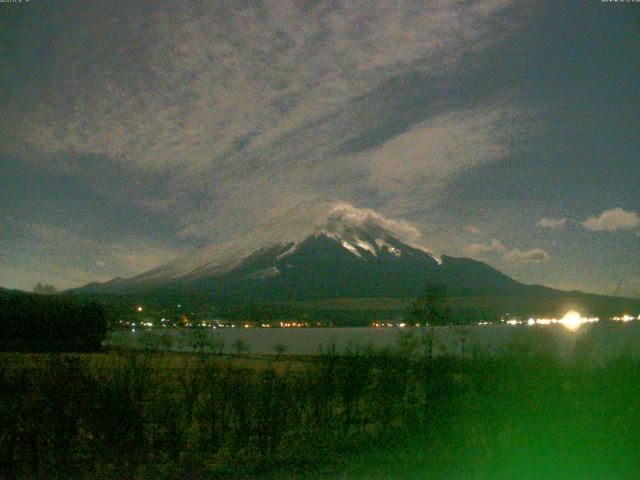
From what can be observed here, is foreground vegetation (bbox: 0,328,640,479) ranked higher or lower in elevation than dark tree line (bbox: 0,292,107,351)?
lower

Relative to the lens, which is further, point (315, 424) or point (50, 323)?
point (50, 323)

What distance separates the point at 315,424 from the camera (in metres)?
12.3

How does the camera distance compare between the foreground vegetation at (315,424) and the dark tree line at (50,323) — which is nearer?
the foreground vegetation at (315,424)

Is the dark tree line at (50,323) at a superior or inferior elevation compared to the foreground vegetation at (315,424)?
superior

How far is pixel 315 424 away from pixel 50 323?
29035 millimetres

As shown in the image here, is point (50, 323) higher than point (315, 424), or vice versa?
point (50, 323)

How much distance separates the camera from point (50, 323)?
37156 millimetres

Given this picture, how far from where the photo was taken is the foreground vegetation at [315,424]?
29.1ft

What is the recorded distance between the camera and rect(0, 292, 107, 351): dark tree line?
3550 centimetres

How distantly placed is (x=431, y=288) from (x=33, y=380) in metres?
35.6

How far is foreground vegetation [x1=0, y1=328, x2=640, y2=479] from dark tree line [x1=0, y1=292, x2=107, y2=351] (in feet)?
81.2

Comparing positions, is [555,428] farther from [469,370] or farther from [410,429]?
[469,370]

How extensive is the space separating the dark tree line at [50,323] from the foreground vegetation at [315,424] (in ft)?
81.2

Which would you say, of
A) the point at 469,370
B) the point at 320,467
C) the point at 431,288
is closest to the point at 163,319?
the point at 431,288
